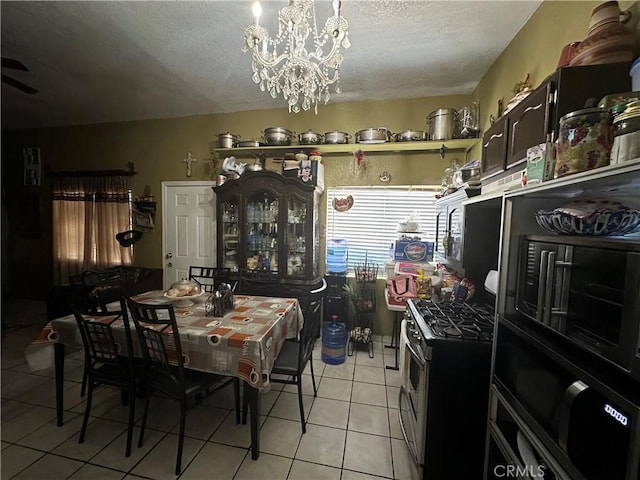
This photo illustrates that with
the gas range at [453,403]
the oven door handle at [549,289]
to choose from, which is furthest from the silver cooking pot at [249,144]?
the oven door handle at [549,289]

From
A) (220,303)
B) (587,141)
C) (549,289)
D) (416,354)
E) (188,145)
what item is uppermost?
(188,145)

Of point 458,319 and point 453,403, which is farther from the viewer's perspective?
point 458,319

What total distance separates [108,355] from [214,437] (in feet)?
2.95

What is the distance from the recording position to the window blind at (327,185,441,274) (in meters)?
3.23

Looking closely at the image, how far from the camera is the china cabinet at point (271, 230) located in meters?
3.10

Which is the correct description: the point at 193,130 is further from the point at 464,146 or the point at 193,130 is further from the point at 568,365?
the point at 568,365

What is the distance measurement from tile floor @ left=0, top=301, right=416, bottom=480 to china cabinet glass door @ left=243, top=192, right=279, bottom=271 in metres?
1.43

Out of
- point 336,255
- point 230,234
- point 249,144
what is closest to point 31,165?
point 230,234

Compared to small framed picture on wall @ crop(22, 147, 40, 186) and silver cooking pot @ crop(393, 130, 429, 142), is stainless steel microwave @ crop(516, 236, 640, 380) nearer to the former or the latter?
silver cooking pot @ crop(393, 130, 429, 142)

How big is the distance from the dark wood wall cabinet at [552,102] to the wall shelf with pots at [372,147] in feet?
4.38

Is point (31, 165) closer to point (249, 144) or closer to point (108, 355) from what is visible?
point (249, 144)

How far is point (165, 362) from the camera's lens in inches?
61.9

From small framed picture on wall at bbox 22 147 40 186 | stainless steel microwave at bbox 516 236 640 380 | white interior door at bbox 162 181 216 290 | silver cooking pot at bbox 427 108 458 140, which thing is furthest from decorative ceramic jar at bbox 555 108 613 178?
small framed picture on wall at bbox 22 147 40 186

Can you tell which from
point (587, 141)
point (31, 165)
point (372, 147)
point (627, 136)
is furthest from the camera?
point (31, 165)
